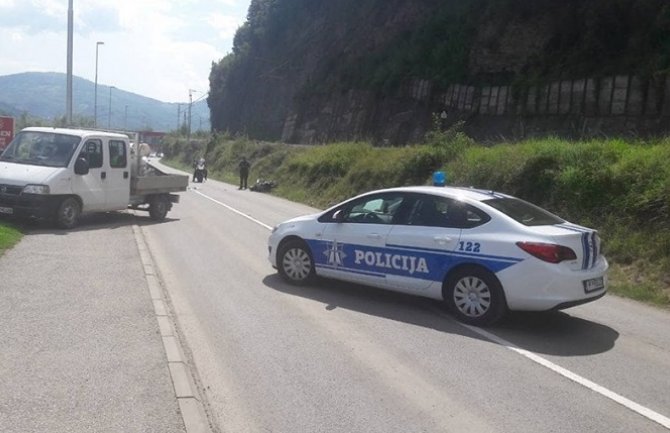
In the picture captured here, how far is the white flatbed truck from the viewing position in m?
13.4

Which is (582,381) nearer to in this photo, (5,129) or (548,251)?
(548,251)

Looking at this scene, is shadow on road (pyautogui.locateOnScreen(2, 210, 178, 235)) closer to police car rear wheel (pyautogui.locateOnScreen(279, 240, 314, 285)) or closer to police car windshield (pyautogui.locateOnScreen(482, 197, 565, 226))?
police car rear wheel (pyautogui.locateOnScreen(279, 240, 314, 285))

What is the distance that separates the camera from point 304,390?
554cm

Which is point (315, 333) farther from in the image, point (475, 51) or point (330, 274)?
point (475, 51)

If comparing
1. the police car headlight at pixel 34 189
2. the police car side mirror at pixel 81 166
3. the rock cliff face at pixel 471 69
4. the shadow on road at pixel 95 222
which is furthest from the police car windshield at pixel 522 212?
the rock cliff face at pixel 471 69

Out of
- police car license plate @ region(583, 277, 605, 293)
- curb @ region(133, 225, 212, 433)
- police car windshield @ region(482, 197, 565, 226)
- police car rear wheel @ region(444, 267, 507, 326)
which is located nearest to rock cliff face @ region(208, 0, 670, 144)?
police car windshield @ region(482, 197, 565, 226)

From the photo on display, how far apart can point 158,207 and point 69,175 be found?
3.65 metres

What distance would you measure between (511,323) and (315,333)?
7.74 ft

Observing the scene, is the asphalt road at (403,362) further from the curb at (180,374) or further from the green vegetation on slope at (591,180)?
the green vegetation on slope at (591,180)

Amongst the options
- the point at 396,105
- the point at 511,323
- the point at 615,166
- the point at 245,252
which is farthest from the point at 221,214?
the point at 396,105

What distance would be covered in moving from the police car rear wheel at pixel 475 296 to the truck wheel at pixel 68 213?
28.9 ft

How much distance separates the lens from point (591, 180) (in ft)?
44.5

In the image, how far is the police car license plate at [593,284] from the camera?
7.59 m

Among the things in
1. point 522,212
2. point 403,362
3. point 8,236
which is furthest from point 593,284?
point 8,236
